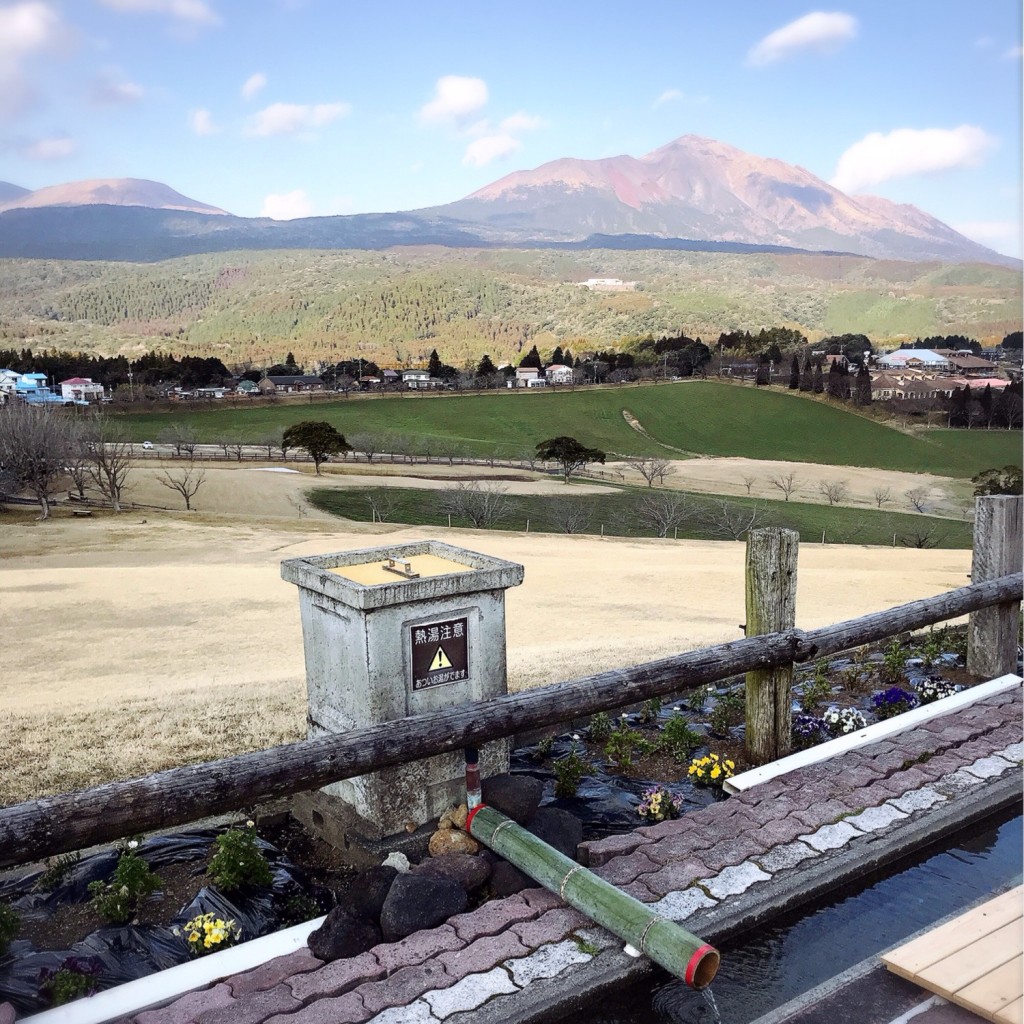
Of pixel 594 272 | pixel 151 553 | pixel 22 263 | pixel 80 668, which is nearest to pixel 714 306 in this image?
pixel 594 272

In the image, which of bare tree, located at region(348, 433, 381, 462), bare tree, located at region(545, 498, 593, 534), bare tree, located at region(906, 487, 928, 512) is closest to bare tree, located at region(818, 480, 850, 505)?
bare tree, located at region(906, 487, 928, 512)

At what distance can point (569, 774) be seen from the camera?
461 cm

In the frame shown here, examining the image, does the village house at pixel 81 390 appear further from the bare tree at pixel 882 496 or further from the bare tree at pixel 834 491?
the bare tree at pixel 882 496

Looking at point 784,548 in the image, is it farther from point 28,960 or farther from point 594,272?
point 594,272

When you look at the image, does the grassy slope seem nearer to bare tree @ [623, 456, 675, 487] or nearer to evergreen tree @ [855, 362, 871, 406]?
evergreen tree @ [855, 362, 871, 406]

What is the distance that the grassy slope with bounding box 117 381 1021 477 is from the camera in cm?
4238

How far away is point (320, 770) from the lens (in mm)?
3295

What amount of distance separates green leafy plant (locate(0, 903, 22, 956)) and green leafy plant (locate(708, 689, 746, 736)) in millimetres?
3855

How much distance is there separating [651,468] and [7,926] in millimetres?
38830

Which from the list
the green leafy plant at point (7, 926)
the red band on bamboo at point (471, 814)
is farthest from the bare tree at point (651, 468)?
the green leafy plant at point (7, 926)

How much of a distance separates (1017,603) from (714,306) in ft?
359

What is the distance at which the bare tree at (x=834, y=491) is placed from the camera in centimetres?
3947

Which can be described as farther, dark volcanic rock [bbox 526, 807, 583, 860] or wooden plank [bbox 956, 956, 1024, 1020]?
dark volcanic rock [bbox 526, 807, 583, 860]

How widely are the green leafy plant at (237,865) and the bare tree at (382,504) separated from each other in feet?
84.4
